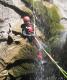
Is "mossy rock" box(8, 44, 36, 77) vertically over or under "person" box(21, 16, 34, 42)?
under

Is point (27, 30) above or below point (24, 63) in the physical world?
above

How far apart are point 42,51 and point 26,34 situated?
1.14 m

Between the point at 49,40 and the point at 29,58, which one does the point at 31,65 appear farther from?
the point at 49,40

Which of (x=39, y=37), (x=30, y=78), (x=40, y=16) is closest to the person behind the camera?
(x=30, y=78)

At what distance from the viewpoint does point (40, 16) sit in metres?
15.0

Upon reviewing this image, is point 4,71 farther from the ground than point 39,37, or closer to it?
closer to it

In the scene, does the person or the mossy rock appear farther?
the person

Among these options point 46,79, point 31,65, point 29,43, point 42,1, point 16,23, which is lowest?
point 46,79

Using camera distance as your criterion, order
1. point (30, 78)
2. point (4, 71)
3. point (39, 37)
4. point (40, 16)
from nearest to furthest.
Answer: point (4, 71) < point (30, 78) < point (39, 37) < point (40, 16)

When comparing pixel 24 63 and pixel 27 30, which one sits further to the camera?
pixel 27 30

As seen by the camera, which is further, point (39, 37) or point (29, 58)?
point (39, 37)

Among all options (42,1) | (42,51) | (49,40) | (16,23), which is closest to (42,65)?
(42,51)

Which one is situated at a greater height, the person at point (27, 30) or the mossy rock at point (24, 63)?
the person at point (27, 30)

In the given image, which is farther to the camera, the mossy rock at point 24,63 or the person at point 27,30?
the person at point 27,30
